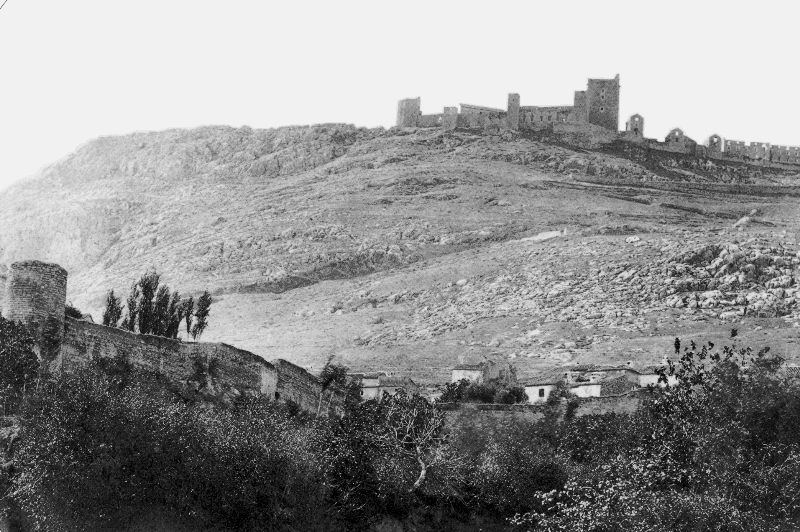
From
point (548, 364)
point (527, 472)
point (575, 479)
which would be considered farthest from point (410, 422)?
point (548, 364)

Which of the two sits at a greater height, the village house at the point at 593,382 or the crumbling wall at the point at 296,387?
the crumbling wall at the point at 296,387

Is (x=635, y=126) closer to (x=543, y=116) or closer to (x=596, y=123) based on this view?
(x=596, y=123)

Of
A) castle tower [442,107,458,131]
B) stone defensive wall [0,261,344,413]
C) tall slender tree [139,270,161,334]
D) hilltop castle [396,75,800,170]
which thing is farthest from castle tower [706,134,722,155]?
stone defensive wall [0,261,344,413]

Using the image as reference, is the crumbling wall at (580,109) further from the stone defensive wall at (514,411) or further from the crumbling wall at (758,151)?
the stone defensive wall at (514,411)

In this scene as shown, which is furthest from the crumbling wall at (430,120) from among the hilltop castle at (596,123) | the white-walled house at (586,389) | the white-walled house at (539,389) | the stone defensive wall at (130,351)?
the stone defensive wall at (130,351)

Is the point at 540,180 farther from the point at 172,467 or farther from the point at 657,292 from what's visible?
the point at 172,467

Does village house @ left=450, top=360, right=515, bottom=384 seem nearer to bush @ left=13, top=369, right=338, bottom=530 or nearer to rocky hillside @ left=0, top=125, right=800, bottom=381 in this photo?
rocky hillside @ left=0, top=125, right=800, bottom=381

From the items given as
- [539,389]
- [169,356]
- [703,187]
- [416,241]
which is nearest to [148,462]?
[169,356]
